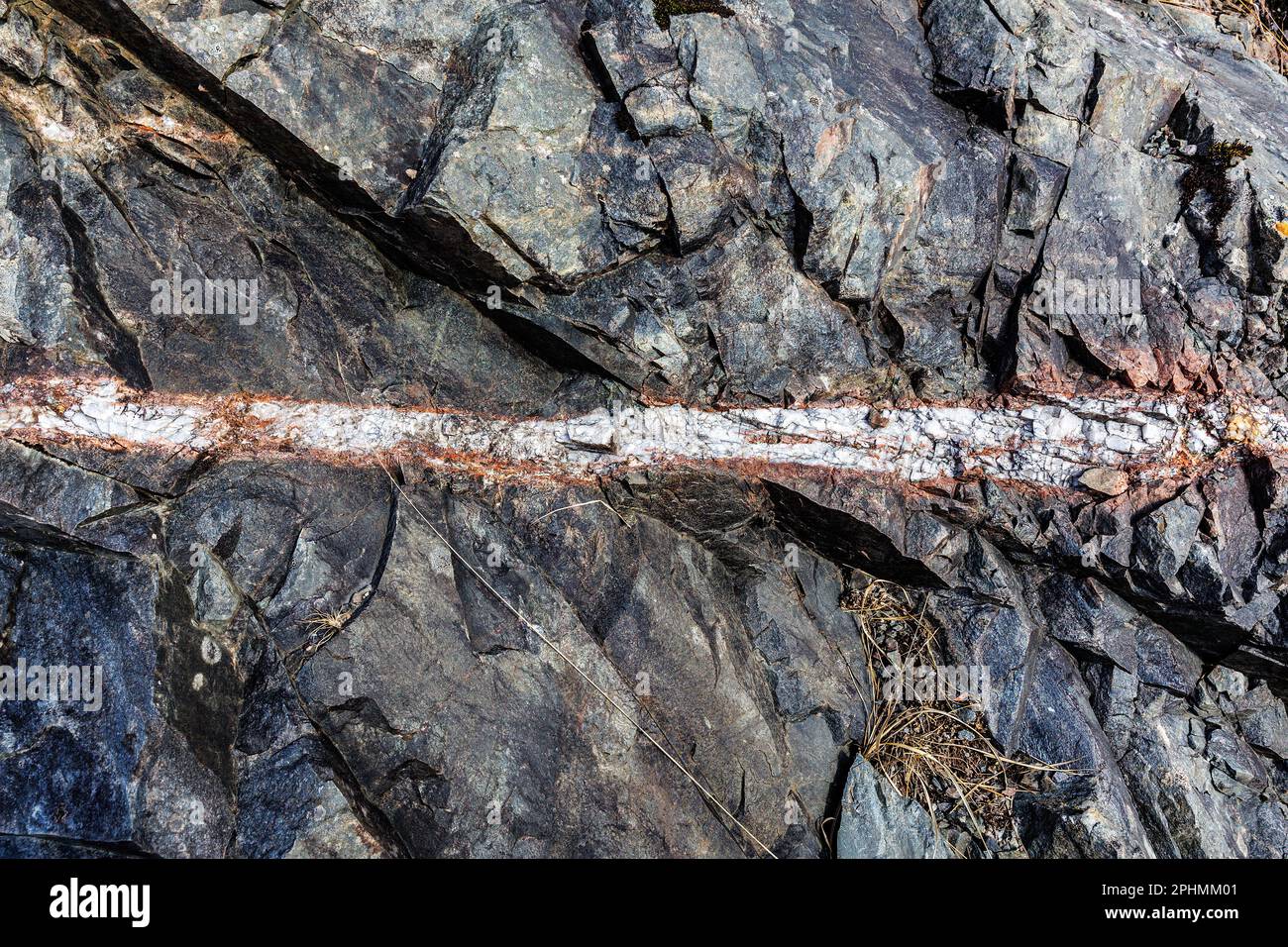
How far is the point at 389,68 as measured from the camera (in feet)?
16.7

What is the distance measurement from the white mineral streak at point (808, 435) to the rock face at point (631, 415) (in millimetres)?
31

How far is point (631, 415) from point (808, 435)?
4.02 ft

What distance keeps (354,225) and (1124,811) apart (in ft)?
20.1

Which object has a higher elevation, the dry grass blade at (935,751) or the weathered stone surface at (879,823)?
the dry grass blade at (935,751)

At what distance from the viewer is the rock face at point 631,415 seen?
4613mm

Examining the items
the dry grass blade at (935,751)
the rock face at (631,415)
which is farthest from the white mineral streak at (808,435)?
the dry grass blade at (935,751)

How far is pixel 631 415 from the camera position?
5.50 meters

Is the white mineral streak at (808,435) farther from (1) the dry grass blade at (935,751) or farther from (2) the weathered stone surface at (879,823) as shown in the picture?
(2) the weathered stone surface at (879,823)

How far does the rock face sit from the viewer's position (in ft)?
15.1

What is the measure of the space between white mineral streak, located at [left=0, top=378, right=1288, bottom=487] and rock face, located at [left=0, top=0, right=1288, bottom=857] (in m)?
0.03

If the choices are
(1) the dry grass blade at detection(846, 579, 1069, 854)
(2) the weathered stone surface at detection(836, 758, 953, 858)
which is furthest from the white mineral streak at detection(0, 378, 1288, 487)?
(2) the weathered stone surface at detection(836, 758, 953, 858)

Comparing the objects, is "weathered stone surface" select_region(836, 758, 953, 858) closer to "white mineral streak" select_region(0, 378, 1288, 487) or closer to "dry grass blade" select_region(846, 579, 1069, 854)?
"dry grass blade" select_region(846, 579, 1069, 854)

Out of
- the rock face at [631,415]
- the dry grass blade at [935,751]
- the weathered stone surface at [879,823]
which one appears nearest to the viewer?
the rock face at [631,415]

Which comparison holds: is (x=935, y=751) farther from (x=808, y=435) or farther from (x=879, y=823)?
(x=808, y=435)
